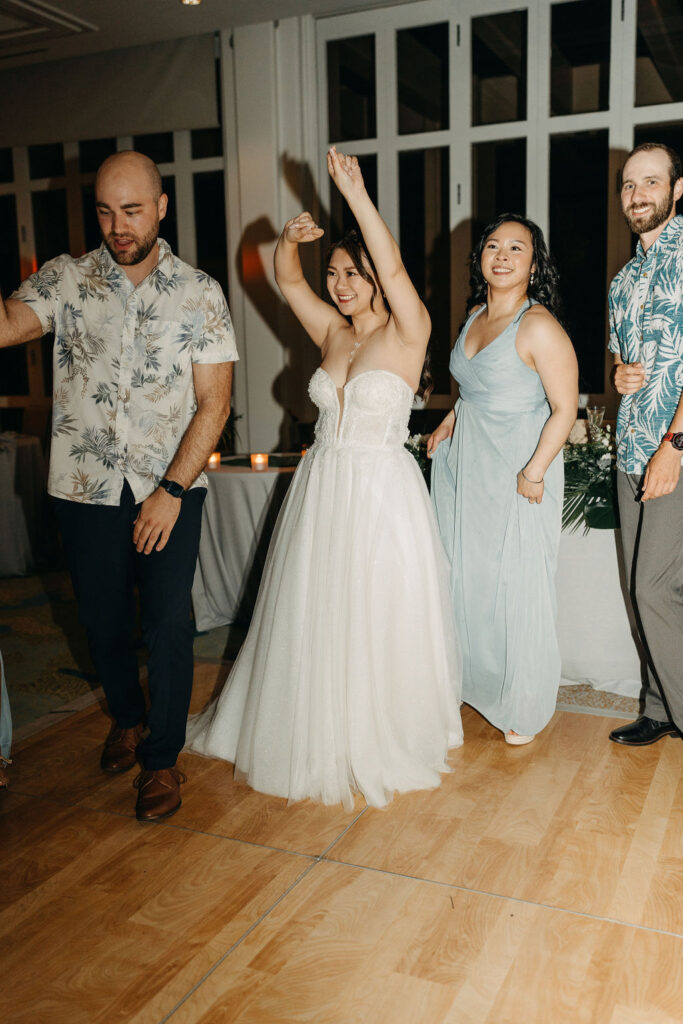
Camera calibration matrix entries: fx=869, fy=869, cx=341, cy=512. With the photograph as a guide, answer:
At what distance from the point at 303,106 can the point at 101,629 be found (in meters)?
5.23

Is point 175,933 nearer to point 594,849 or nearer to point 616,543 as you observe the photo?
point 594,849

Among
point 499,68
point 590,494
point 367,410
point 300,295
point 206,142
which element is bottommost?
point 590,494

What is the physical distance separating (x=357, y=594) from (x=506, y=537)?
0.61m

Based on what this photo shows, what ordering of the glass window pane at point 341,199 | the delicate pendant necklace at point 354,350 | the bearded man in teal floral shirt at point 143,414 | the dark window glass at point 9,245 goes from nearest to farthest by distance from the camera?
the bearded man in teal floral shirt at point 143,414
the delicate pendant necklace at point 354,350
the glass window pane at point 341,199
the dark window glass at point 9,245

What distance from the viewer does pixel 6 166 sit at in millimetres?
7949

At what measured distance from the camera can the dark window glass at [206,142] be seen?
7164 millimetres

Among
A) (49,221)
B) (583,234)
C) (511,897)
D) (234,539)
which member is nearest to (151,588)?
(511,897)

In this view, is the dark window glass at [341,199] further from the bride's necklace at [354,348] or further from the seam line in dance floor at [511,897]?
the seam line in dance floor at [511,897]

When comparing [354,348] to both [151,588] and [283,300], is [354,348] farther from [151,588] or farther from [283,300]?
[283,300]

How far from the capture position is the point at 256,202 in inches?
260

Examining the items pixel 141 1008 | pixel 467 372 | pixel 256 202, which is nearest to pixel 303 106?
pixel 256 202

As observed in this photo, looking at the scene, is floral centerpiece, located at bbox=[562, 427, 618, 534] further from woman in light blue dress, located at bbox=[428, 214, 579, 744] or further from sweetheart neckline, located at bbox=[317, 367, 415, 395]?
sweetheart neckline, located at bbox=[317, 367, 415, 395]

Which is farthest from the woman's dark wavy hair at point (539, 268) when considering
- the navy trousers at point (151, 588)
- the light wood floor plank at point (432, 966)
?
the light wood floor plank at point (432, 966)

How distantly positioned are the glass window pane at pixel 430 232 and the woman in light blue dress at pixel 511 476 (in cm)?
357
